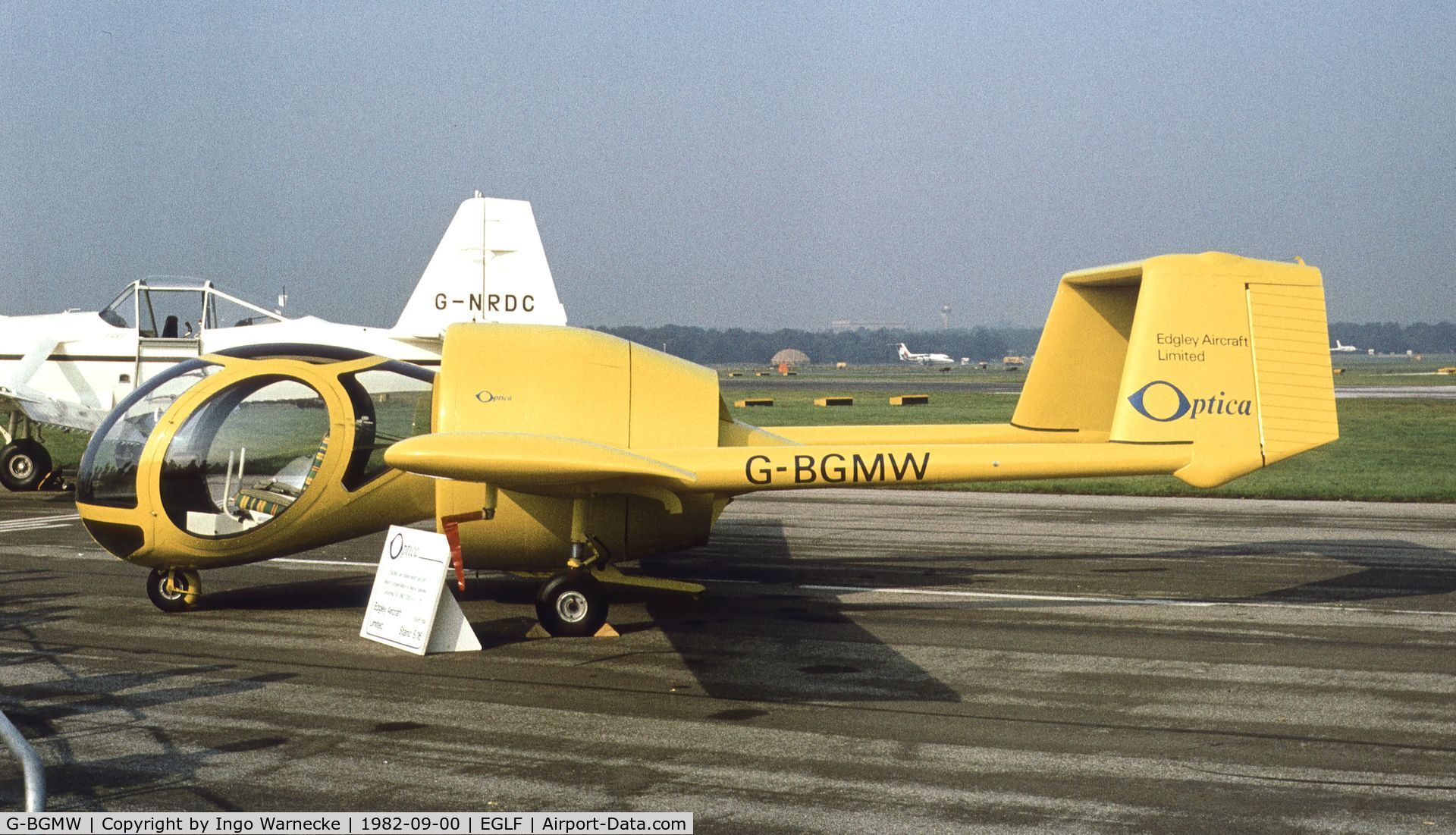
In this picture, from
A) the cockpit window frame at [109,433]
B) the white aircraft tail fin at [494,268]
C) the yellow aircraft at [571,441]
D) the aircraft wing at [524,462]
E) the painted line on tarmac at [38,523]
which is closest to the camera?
the aircraft wing at [524,462]

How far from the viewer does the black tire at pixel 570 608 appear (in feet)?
35.2

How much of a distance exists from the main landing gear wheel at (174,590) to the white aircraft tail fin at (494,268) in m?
12.8

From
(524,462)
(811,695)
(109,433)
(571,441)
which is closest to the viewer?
(811,695)

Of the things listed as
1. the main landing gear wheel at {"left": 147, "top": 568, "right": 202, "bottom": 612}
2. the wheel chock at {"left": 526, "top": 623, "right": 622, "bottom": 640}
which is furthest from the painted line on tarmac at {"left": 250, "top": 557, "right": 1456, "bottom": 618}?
the main landing gear wheel at {"left": 147, "top": 568, "right": 202, "bottom": 612}

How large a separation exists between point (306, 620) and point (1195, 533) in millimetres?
11779

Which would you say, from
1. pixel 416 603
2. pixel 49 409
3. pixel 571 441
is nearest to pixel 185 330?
pixel 49 409

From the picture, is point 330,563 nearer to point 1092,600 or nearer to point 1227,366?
point 1092,600

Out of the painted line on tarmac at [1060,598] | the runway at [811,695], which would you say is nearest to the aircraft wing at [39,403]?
the runway at [811,695]

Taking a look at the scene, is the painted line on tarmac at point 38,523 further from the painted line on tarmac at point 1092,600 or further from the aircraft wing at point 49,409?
the painted line on tarmac at point 1092,600

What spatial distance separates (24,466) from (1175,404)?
20.2 metres

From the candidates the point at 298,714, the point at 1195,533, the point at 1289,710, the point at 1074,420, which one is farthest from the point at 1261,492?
the point at 298,714

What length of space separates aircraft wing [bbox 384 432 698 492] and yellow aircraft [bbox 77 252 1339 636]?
0.09m

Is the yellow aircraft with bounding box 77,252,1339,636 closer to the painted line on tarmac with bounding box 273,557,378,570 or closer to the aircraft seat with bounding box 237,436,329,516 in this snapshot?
the aircraft seat with bounding box 237,436,329,516

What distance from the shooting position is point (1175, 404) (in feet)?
35.7
